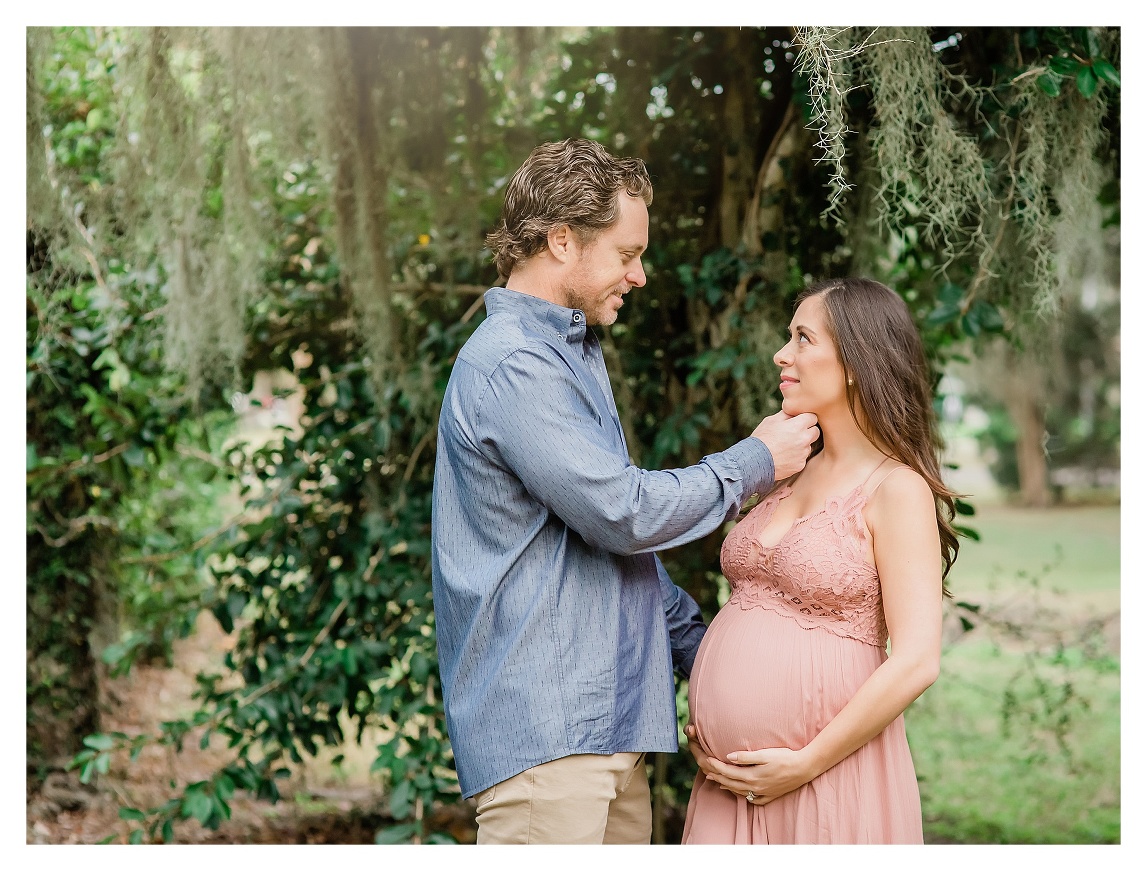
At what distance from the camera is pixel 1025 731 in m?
5.64

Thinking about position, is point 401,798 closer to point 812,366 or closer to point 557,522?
point 557,522

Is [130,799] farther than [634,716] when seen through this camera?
Yes

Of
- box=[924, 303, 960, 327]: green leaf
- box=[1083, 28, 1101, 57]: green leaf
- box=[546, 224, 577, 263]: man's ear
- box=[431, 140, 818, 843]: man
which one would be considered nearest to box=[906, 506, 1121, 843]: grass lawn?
box=[924, 303, 960, 327]: green leaf

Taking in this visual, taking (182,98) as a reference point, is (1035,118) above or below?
below

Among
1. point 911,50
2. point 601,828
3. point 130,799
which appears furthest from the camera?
point 130,799

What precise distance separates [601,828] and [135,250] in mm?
2618

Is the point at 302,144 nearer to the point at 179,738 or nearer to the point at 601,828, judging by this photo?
the point at 179,738

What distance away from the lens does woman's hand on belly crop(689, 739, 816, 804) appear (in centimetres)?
172

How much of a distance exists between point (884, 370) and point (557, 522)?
2.23 feet

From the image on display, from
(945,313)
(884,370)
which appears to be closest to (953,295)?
(945,313)

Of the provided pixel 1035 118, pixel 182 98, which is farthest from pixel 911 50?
pixel 182 98

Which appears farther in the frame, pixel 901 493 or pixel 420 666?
pixel 420 666

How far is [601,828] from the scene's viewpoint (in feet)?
5.68

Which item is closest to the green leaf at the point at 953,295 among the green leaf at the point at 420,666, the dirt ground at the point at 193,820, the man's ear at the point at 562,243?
the man's ear at the point at 562,243
